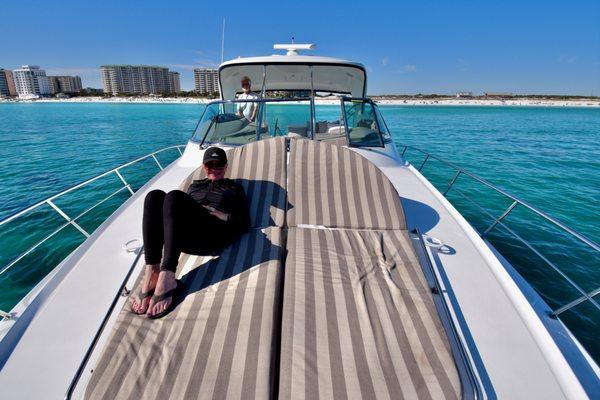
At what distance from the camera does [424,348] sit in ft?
5.13

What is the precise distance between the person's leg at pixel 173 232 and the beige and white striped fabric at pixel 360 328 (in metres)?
0.80

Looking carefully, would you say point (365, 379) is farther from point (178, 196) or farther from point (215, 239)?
point (178, 196)

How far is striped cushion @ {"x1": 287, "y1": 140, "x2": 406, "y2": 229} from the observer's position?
8.99 feet

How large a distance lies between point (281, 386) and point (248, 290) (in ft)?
2.18

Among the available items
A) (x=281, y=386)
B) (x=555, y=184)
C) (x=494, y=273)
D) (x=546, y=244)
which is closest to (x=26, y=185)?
(x=281, y=386)

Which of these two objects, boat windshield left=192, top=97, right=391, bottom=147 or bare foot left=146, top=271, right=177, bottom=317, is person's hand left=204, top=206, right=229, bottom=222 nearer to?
bare foot left=146, top=271, right=177, bottom=317

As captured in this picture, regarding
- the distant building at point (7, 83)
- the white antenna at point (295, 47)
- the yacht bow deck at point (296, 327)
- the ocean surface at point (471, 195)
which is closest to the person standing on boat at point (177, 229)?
the yacht bow deck at point (296, 327)

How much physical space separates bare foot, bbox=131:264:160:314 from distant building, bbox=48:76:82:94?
192m

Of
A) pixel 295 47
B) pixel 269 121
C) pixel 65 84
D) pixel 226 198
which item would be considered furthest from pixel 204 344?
pixel 65 84

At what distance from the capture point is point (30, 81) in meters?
134

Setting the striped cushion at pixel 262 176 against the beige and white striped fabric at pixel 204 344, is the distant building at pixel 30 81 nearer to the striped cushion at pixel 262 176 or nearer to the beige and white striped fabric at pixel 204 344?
the striped cushion at pixel 262 176

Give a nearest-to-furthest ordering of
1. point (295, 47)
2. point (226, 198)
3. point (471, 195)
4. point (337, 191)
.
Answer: point (226, 198) → point (337, 191) → point (295, 47) → point (471, 195)

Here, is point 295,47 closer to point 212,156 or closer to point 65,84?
point 212,156

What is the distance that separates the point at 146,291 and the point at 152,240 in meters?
0.36
